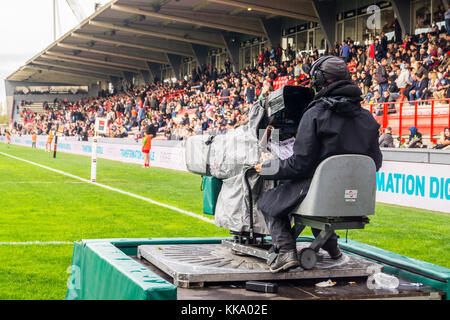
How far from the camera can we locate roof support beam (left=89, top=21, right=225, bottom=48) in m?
40.2

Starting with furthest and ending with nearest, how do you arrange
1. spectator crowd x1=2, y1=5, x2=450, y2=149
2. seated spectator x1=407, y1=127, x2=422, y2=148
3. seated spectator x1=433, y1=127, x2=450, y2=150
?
1. spectator crowd x1=2, y1=5, x2=450, y2=149
2. seated spectator x1=407, y1=127, x2=422, y2=148
3. seated spectator x1=433, y1=127, x2=450, y2=150

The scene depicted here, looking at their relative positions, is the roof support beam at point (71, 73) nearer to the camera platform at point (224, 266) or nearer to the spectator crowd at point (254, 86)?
the spectator crowd at point (254, 86)

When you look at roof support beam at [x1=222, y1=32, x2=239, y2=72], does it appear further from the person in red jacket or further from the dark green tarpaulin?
the dark green tarpaulin

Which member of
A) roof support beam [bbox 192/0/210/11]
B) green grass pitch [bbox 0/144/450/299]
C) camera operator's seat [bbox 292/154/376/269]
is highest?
roof support beam [bbox 192/0/210/11]

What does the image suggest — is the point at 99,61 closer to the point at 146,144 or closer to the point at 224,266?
the point at 146,144

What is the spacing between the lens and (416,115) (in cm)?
1711

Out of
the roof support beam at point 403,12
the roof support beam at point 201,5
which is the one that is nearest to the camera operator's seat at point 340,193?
the roof support beam at point 403,12

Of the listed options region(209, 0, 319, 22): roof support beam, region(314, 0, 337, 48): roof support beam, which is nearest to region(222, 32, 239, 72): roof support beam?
region(209, 0, 319, 22): roof support beam

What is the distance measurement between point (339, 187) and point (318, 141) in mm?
337

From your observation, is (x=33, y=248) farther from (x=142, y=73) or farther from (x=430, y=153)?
(x=142, y=73)

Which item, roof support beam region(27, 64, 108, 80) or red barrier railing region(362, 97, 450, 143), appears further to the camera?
roof support beam region(27, 64, 108, 80)

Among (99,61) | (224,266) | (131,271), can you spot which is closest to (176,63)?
(99,61)

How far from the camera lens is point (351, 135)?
14.0 feet

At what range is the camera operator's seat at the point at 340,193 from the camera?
4.16 m
